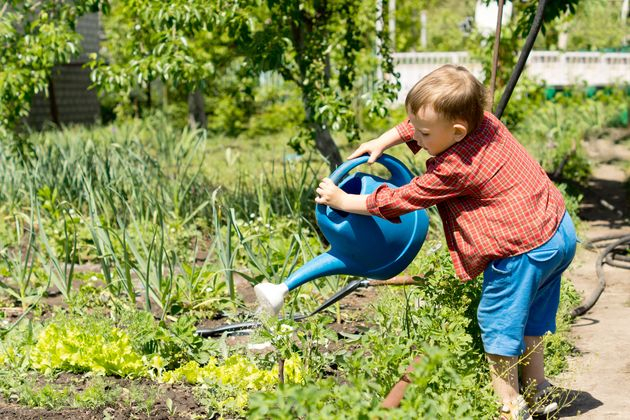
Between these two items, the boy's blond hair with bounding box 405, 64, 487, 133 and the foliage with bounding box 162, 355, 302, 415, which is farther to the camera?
the foliage with bounding box 162, 355, 302, 415

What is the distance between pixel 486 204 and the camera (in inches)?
92.0

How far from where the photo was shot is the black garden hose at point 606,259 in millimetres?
3650

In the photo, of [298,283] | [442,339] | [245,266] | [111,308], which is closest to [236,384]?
[298,283]

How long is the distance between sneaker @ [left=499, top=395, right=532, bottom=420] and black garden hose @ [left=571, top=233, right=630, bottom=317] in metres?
1.19

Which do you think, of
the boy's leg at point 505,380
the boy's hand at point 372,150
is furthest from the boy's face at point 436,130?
the boy's leg at point 505,380

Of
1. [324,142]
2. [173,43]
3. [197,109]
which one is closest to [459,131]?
[173,43]

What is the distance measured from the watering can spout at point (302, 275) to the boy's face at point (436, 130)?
44cm

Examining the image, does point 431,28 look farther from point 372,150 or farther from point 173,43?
point 372,150

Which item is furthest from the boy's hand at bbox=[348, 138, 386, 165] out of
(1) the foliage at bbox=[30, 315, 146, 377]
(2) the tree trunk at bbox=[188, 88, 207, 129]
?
(2) the tree trunk at bbox=[188, 88, 207, 129]

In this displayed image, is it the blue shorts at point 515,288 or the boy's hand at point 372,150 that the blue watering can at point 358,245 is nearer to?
the boy's hand at point 372,150

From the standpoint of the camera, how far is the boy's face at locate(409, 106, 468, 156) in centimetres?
224

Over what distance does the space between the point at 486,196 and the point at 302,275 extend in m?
0.59

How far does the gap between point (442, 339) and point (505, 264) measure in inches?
11.2

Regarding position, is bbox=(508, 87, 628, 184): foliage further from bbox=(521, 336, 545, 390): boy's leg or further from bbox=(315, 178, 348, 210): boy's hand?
bbox=(315, 178, 348, 210): boy's hand
